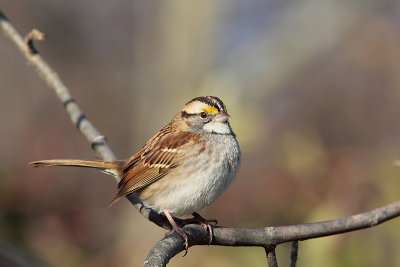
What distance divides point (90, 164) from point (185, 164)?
1.84ft

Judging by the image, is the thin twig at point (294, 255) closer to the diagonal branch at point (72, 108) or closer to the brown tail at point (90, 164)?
the diagonal branch at point (72, 108)

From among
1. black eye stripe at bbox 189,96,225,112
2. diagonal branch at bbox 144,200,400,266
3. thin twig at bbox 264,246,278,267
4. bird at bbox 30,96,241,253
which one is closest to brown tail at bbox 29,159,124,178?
bird at bbox 30,96,241,253

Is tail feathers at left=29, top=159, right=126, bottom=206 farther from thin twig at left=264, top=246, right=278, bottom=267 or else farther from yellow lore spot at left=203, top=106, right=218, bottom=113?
thin twig at left=264, top=246, right=278, bottom=267

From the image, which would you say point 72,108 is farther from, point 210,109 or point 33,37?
point 210,109

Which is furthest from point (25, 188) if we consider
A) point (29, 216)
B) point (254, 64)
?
point (254, 64)

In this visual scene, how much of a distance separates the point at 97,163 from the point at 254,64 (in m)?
4.89

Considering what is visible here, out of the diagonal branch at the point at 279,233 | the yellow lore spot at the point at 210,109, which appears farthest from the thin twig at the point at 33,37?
the diagonal branch at the point at 279,233

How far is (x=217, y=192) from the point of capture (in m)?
3.63

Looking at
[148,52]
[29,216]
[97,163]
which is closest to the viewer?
[97,163]

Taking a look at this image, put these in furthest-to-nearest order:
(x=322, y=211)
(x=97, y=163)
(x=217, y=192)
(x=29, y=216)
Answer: (x=29, y=216) → (x=322, y=211) → (x=97, y=163) → (x=217, y=192)

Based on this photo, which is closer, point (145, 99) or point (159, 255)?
point (159, 255)

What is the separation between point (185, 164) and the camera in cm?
382

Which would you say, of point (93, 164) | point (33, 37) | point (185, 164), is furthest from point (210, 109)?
point (33, 37)

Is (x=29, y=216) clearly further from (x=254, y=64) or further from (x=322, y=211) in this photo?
(x=254, y=64)
